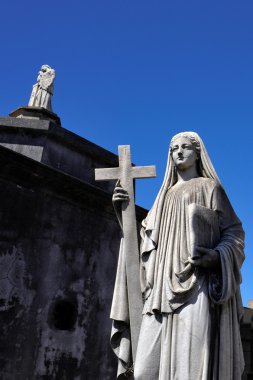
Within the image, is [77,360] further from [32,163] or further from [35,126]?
[35,126]

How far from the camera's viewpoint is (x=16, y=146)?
38.2 feet

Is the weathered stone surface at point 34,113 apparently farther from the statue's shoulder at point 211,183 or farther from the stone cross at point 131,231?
the statue's shoulder at point 211,183

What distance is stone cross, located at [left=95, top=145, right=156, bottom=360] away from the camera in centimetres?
409

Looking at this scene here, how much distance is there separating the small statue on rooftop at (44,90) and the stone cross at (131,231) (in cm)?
852

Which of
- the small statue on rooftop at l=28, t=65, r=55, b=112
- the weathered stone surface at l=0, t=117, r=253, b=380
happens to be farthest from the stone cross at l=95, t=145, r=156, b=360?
the small statue on rooftop at l=28, t=65, r=55, b=112

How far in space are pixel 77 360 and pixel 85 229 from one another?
2864mm

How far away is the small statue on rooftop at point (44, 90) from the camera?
509 inches

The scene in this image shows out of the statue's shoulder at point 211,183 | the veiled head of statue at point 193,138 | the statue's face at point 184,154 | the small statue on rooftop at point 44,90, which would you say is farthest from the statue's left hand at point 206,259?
the small statue on rooftop at point 44,90

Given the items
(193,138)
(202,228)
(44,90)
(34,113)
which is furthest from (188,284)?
(44,90)

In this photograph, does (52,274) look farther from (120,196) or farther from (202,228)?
(202,228)

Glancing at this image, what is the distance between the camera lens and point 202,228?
388cm

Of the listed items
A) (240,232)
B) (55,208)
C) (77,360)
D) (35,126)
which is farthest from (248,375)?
(240,232)

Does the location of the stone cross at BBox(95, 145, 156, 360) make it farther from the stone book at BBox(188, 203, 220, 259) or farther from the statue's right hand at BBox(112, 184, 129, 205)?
the stone book at BBox(188, 203, 220, 259)

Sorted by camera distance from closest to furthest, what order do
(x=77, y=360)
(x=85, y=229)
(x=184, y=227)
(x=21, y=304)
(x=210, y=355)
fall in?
(x=210, y=355) → (x=184, y=227) → (x=21, y=304) → (x=77, y=360) → (x=85, y=229)
